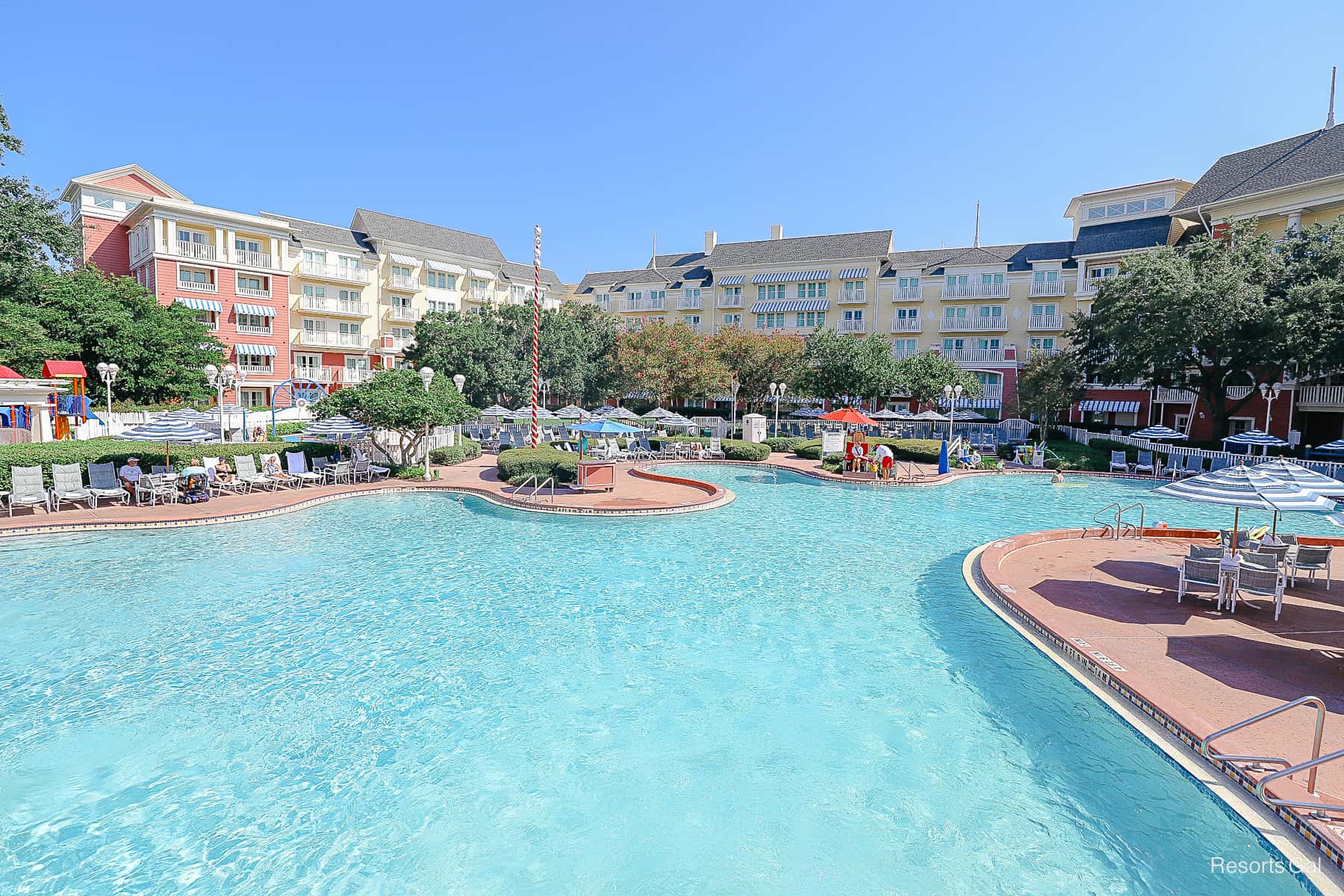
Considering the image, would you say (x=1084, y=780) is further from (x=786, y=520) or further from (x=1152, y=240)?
(x=1152, y=240)

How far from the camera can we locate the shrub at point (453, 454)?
25.4 meters

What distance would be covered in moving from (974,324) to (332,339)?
44.2 meters

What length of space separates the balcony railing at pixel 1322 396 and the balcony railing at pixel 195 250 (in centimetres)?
5812

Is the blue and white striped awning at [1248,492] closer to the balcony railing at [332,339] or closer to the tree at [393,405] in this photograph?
the tree at [393,405]

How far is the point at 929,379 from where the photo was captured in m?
37.9

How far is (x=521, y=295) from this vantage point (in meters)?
59.2

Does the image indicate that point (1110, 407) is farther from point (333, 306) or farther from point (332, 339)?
point (333, 306)

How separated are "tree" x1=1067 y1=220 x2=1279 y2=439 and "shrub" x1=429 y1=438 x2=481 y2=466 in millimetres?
27997

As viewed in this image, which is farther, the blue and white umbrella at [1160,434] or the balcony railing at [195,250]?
the balcony railing at [195,250]

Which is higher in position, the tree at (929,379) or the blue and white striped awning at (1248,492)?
the tree at (929,379)

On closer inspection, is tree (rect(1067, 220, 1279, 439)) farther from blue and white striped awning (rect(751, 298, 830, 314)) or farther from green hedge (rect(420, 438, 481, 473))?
green hedge (rect(420, 438, 481, 473))

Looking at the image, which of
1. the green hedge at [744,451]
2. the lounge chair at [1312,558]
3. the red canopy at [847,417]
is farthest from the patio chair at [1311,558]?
the green hedge at [744,451]

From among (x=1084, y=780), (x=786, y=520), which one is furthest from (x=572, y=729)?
(x=786, y=520)

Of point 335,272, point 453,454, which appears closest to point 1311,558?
point 453,454
